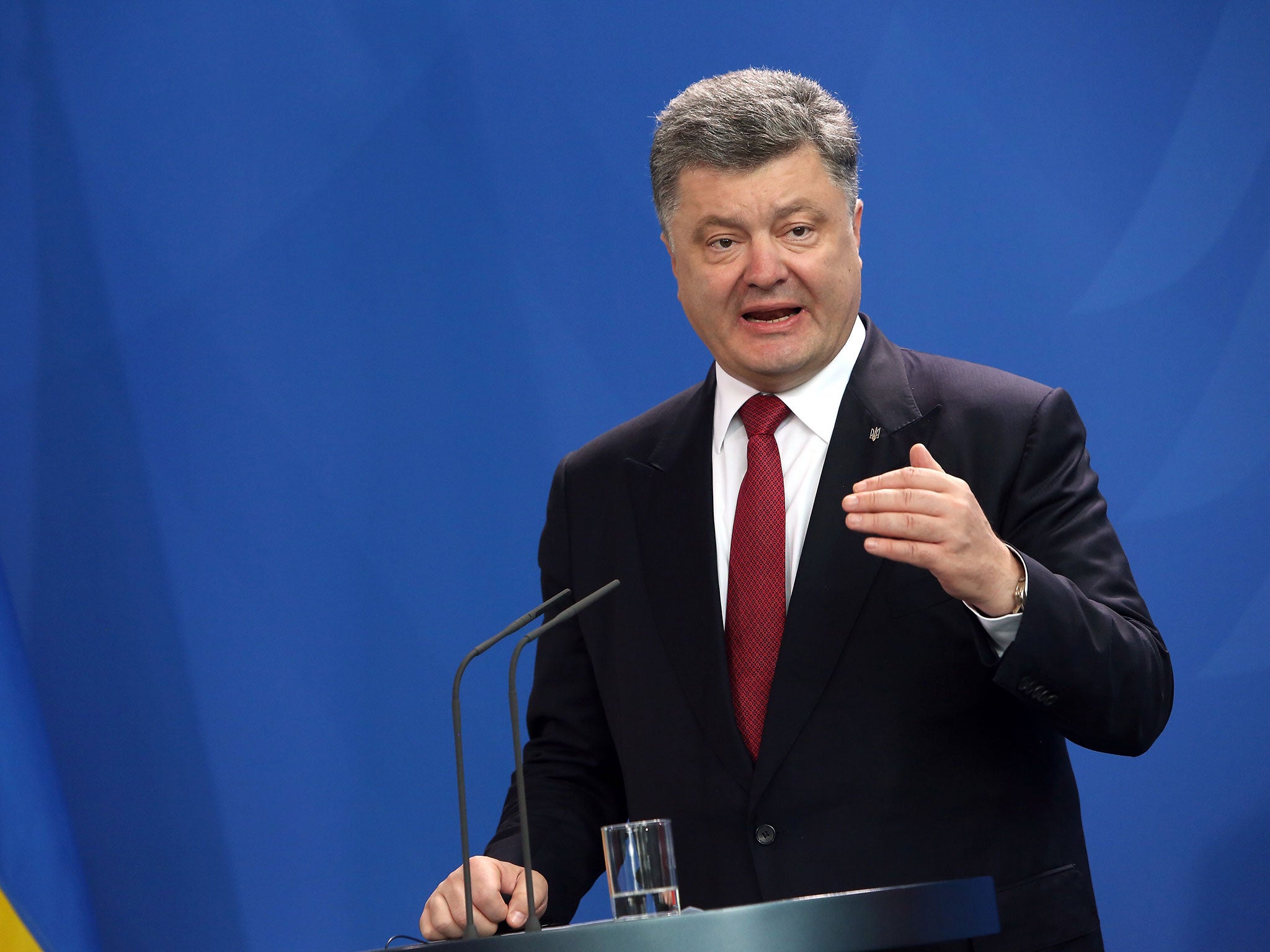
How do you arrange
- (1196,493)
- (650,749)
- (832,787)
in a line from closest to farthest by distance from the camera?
(832,787)
(650,749)
(1196,493)

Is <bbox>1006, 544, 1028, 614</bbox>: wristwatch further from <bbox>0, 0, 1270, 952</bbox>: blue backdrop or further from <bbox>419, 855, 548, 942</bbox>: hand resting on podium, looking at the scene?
<bbox>0, 0, 1270, 952</bbox>: blue backdrop

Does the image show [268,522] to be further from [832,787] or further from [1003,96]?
[1003,96]

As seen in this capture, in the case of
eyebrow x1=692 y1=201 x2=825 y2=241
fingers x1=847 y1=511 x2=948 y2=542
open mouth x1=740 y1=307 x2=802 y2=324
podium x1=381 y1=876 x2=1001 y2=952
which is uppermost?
eyebrow x1=692 y1=201 x2=825 y2=241

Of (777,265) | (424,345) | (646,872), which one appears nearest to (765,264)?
(777,265)

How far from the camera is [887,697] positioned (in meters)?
1.80

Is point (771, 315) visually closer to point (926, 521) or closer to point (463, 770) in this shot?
point (926, 521)

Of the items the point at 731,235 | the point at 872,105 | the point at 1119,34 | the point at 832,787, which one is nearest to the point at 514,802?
the point at 832,787

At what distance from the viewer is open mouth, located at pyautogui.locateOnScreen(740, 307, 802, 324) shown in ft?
6.48

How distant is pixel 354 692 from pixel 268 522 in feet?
1.40

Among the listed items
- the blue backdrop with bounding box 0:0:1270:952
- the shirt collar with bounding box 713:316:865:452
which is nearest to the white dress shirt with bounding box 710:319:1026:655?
the shirt collar with bounding box 713:316:865:452

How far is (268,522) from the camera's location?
116 inches

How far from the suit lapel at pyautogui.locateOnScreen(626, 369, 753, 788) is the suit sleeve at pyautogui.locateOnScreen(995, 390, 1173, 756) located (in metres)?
0.44

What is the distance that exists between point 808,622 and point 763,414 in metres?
0.36

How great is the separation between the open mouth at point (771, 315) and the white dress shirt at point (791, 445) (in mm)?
107
